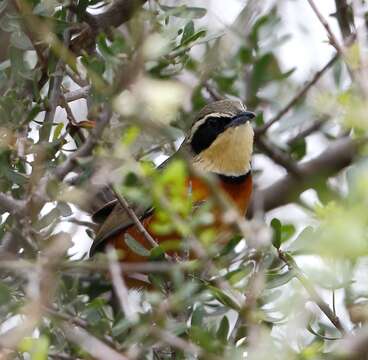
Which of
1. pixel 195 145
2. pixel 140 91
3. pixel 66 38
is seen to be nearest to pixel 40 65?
pixel 66 38

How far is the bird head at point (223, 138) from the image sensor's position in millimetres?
5008

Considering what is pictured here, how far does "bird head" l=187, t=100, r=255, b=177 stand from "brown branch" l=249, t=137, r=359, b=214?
0.22 m

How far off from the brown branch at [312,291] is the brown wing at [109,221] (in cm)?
167

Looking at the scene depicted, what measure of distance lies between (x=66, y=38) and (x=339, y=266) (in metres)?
1.90

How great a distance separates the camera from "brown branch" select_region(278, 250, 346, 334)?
10.0 ft

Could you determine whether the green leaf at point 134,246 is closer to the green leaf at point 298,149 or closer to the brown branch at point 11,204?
the brown branch at point 11,204

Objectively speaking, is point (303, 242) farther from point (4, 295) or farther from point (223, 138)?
point (223, 138)

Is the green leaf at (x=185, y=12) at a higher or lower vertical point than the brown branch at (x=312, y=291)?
higher

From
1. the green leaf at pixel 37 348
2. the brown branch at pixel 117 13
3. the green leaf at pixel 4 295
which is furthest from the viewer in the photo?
the brown branch at pixel 117 13

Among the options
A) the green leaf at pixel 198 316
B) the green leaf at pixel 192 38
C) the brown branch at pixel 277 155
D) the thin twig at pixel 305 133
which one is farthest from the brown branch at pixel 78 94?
the thin twig at pixel 305 133

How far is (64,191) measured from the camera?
11.4 ft

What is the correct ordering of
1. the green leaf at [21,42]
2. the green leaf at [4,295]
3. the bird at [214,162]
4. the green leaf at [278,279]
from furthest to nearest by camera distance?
the bird at [214,162] → the green leaf at [21,42] → the green leaf at [278,279] → the green leaf at [4,295]

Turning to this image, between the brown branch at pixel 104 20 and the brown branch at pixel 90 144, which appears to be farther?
the brown branch at pixel 104 20

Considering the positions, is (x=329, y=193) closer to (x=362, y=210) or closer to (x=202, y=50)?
(x=362, y=210)
